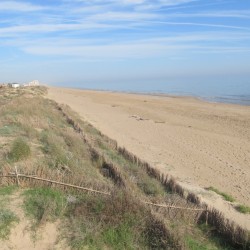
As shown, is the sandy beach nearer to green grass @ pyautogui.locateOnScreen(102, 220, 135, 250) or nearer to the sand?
the sand

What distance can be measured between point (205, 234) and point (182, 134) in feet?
44.5

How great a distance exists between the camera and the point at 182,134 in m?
20.0

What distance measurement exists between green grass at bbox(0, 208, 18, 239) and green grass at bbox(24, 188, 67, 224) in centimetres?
26

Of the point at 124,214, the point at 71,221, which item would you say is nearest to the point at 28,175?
the point at 71,221

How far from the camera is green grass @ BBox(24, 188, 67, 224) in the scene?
6344mm

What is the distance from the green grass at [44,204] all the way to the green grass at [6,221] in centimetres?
26

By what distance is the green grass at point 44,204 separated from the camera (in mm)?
6344

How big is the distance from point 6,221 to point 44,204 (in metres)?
0.67

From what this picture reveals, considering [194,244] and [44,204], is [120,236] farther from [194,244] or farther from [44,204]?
[44,204]

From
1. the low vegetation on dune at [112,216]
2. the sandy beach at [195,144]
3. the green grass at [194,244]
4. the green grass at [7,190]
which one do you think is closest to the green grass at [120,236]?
the low vegetation on dune at [112,216]

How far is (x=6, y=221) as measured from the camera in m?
→ 6.10

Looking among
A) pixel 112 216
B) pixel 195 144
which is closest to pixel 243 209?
pixel 112 216

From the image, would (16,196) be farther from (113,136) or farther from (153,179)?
(113,136)

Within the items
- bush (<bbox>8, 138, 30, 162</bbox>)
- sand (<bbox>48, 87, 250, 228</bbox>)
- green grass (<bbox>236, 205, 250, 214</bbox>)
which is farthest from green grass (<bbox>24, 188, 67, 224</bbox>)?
sand (<bbox>48, 87, 250, 228</bbox>)
